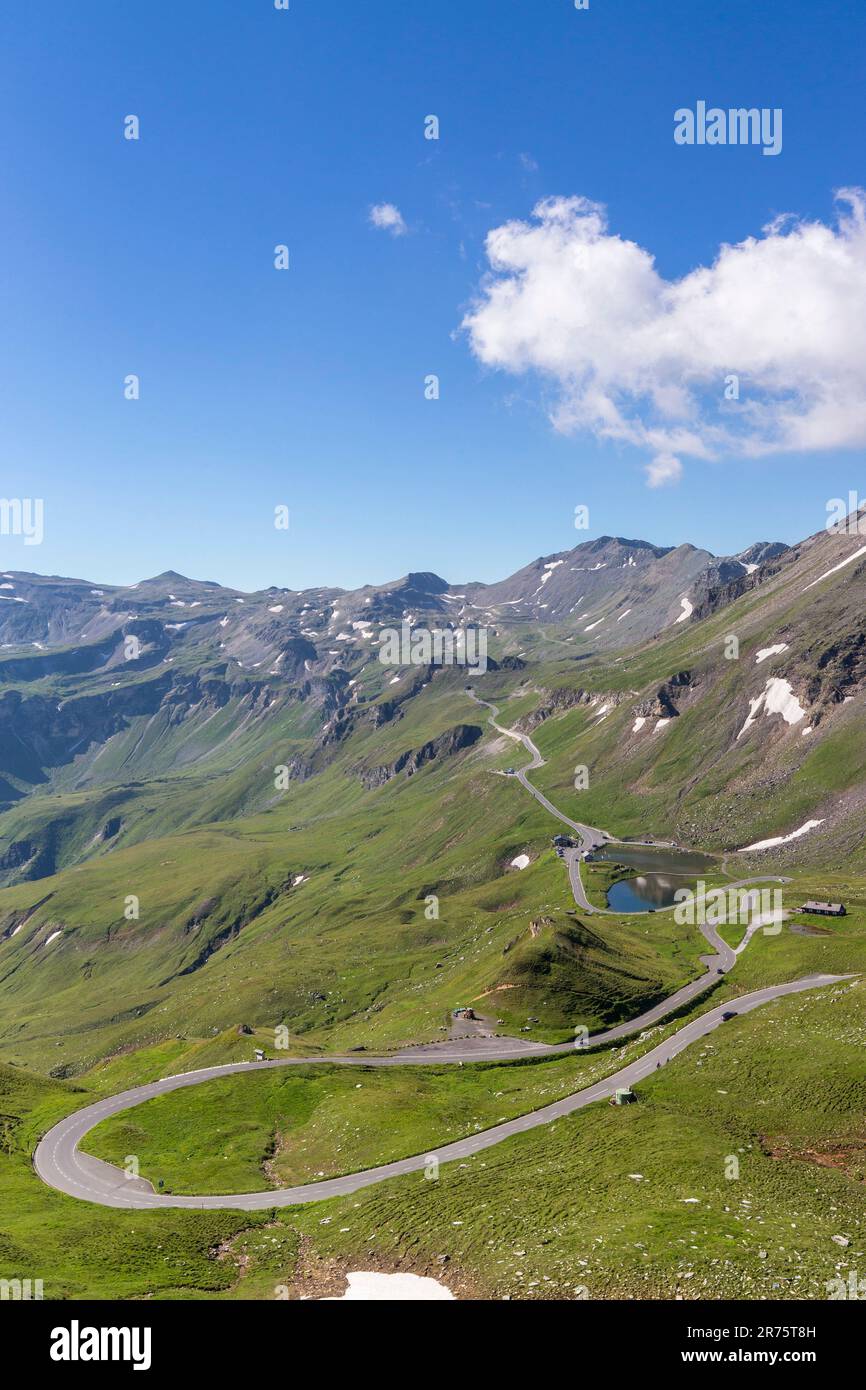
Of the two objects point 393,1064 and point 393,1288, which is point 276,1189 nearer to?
point 393,1288

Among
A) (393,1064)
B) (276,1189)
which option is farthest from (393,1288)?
(393,1064)

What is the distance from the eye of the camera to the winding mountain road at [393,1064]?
66.5m

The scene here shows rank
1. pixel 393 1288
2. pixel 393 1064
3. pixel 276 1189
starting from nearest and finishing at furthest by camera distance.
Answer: pixel 393 1288 < pixel 276 1189 < pixel 393 1064

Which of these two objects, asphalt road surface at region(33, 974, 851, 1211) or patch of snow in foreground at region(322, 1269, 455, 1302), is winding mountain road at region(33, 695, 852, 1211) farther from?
patch of snow in foreground at region(322, 1269, 455, 1302)

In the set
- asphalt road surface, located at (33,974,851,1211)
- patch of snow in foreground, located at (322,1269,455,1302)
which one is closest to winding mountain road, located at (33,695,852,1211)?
asphalt road surface, located at (33,974,851,1211)

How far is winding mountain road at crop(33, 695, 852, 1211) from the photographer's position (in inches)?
2618

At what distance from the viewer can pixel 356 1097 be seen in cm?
8562

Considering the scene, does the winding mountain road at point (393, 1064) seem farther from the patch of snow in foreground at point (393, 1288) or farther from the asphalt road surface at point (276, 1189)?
the patch of snow in foreground at point (393, 1288)

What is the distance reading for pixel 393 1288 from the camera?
148 feet

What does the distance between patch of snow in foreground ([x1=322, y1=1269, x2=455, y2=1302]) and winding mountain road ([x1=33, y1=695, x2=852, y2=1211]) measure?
1865cm

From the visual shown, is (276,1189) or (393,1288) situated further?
(276,1189)

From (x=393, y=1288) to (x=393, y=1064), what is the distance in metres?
52.8
